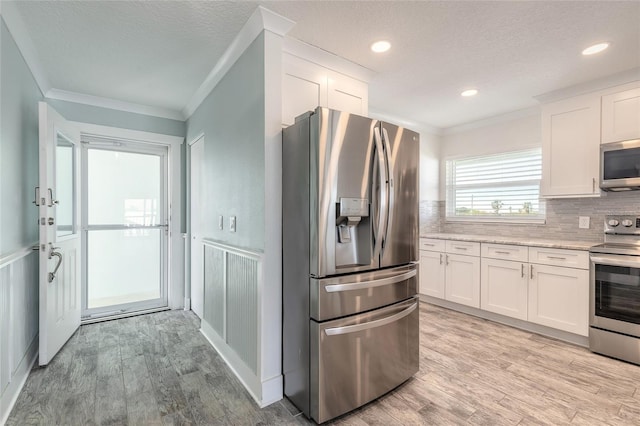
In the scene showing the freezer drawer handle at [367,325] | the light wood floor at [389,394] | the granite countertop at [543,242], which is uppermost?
the granite countertop at [543,242]

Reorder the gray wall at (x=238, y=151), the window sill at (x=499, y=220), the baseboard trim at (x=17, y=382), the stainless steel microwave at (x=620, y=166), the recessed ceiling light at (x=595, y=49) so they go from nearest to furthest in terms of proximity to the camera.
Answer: the baseboard trim at (x=17, y=382) < the gray wall at (x=238, y=151) < the recessed ceiling light at (x=595, y=49) < the stainless steel microwave at (x=620, y=166) < the window sill at (x=499, y=220)

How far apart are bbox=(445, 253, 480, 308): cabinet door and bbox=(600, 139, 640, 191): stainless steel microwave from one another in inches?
55.5

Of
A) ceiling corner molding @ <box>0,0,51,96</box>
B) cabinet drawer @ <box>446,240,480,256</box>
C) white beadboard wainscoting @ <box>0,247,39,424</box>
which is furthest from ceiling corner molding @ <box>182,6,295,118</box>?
cabinet drawer @ <box>446,240,480,256</box>

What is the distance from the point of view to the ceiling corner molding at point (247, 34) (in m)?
1.95

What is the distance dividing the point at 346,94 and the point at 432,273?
268cm

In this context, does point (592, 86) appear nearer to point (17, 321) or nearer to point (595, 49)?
point (595, 49)

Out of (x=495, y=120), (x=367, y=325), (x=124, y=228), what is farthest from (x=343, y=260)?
(x=495, y=120)

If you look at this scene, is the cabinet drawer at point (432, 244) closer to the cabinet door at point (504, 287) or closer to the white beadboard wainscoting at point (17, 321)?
the cabinet door at point (504, 287)

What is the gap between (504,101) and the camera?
3.55 metres

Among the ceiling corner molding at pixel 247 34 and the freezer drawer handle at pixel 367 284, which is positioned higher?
the ceiling corner molding at pixel 247 34

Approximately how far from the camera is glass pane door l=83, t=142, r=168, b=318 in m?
3.56

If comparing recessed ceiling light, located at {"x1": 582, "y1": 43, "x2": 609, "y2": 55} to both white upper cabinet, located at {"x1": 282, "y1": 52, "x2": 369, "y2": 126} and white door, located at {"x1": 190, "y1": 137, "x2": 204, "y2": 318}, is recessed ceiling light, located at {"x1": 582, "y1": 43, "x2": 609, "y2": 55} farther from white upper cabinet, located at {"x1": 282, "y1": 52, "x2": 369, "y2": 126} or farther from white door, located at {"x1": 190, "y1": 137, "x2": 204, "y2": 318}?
white door, located at {"x1": 190, "y1": 137, "x2": 204, "y2": 318}

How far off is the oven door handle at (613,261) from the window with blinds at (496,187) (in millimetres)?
1047

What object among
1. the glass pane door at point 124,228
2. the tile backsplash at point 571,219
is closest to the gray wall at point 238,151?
the glass pane door at point 124,228
